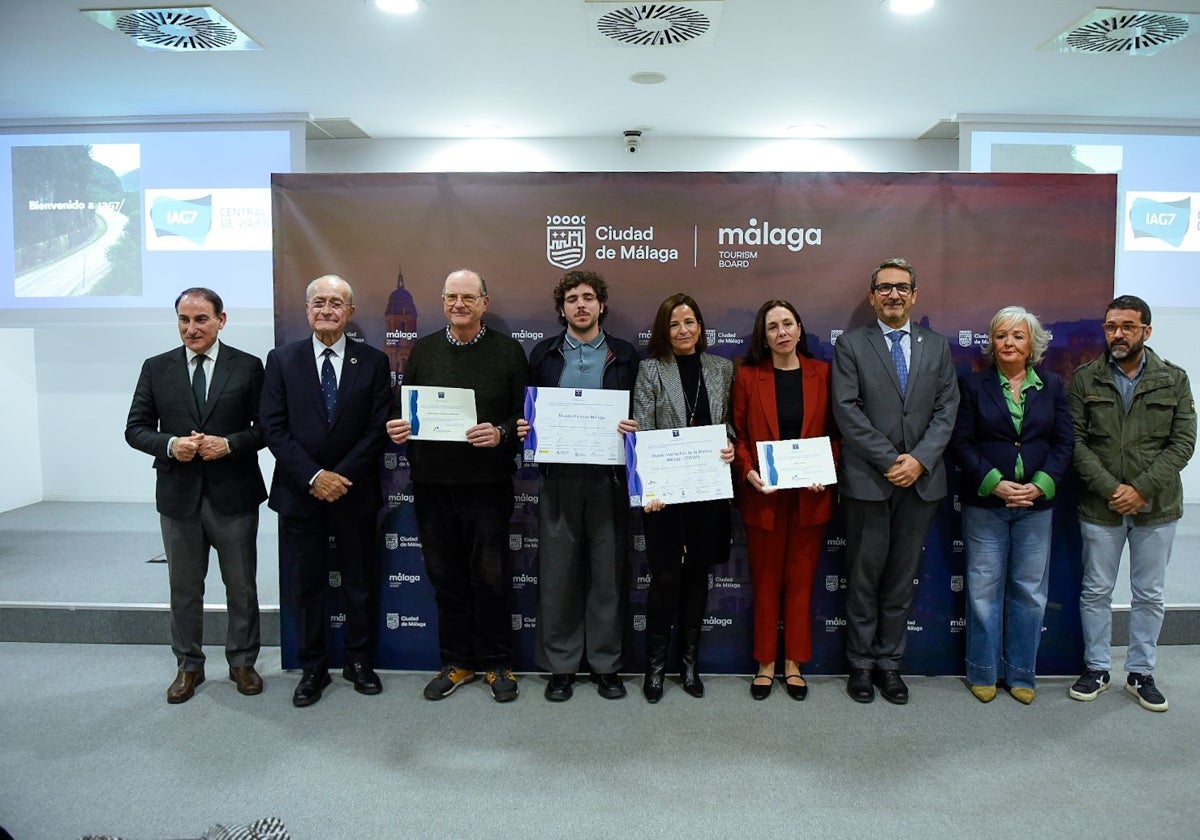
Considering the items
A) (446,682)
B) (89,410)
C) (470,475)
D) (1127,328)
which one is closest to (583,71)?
(470,475)

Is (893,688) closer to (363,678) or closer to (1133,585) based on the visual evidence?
(1133,585)

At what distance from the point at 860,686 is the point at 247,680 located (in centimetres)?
271

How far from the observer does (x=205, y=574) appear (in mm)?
3281

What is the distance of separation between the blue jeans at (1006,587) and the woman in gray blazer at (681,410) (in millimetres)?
1124

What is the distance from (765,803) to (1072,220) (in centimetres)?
291

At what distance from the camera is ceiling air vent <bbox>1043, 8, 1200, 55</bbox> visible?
Answer: 155 inches

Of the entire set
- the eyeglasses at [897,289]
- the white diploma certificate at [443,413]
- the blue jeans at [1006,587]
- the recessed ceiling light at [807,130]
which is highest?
the recessed ceiling light at [807,130]

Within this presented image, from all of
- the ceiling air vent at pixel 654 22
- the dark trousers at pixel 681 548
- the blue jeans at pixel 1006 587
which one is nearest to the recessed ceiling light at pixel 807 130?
the ceiling air vent at pixel 654 22

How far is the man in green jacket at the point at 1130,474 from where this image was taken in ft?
10.2

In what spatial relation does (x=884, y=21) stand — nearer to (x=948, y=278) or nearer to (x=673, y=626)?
(x=948, y=278)

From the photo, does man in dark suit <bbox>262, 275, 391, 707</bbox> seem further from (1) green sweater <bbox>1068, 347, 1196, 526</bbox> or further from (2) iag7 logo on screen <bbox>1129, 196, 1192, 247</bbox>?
(2) iag7 logo on screen <bbox>1129, 196, 1192, 247</bbox>

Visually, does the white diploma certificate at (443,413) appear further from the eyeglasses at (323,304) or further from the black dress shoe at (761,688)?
the black dress shoe at (761,688)

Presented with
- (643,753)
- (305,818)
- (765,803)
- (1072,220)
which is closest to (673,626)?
(643,753)

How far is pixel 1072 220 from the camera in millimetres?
3424
